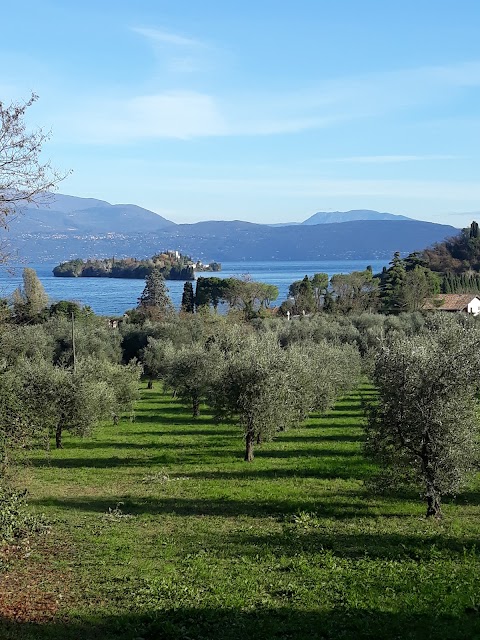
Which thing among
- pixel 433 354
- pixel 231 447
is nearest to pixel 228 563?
pixel 433 354

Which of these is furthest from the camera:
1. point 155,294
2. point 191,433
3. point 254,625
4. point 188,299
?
point 155,294

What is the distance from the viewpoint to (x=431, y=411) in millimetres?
19078

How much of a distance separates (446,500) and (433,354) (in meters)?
5.53

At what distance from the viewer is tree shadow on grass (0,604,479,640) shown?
36.0 feet

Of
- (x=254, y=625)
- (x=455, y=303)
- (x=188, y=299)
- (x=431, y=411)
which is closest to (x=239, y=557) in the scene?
(x=254, y=625)

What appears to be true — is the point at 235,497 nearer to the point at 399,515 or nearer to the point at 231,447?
the point at 399,515

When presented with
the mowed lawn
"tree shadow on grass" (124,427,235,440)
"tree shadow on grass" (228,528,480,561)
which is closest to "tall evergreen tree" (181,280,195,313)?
"tree shadow on grass" (124,427,235,440)

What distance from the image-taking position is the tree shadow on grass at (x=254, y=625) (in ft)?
36.0

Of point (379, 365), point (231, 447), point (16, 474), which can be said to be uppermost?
point (379, 365)

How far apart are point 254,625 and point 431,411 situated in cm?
955

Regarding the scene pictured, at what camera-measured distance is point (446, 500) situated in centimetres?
2212

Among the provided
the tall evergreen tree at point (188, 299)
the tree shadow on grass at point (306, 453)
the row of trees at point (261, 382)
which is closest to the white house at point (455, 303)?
the tall evergreen tree at point (188, 299)

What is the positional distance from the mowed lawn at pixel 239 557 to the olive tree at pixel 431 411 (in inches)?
54.5

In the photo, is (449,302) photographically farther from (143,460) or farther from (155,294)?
(143,460)
